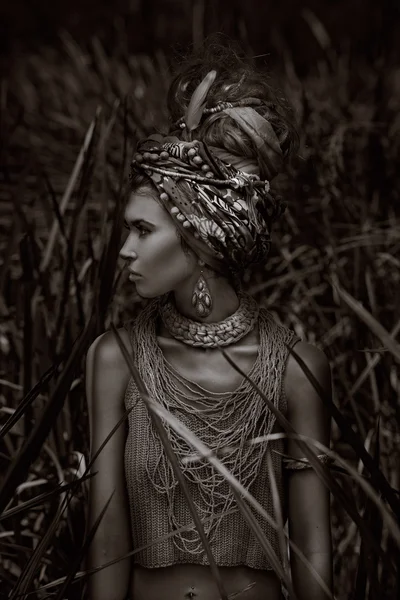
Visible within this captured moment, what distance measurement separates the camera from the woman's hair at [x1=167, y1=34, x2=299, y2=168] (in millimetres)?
995

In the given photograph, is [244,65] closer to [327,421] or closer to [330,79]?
[327,421]

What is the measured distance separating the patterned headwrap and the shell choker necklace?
6 cm

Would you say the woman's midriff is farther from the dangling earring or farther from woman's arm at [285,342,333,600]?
the dangling earring

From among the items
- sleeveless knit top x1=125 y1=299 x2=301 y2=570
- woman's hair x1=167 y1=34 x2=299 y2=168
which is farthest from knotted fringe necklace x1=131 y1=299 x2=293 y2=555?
woman's hair x1=167 y1=34 x2=299 y2=168

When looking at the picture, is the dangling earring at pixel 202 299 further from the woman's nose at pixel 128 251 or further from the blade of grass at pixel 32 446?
the blade of grass at pixel 32 446

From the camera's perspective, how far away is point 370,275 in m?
1.65

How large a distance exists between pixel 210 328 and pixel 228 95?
0.27 metres

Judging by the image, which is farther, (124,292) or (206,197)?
(124,292)

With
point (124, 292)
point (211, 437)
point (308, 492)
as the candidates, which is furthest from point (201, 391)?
point (124, 292)

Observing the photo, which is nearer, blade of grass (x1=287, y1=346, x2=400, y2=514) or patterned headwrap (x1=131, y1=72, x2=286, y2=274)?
blade of grass (x1=287, y1=346, x2=400, y2=514)

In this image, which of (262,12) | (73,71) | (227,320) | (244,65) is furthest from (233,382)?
(262,12)

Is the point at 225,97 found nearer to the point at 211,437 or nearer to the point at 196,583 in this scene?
the point at 211,437

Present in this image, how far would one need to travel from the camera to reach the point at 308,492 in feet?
3.27

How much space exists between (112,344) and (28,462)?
0.68 ft
